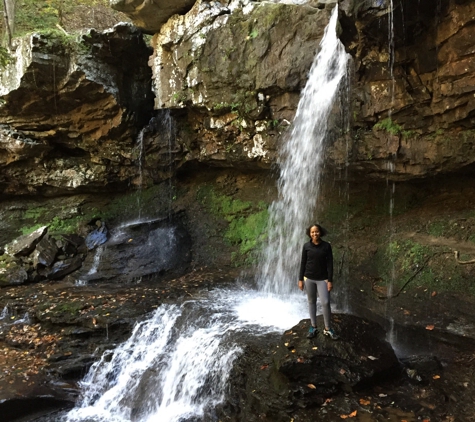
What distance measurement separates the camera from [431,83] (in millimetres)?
7059

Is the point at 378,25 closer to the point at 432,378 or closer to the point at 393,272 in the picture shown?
the point at 393,272

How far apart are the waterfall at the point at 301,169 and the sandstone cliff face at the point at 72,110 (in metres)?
5.49

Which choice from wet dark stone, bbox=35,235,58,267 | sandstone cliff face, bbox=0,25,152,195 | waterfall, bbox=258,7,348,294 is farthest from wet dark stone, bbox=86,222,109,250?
waterfall, bbox=258,7,348,294

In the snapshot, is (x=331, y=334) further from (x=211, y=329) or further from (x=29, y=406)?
(x=29, y=406)

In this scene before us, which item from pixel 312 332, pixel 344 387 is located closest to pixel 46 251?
pixel 312 332

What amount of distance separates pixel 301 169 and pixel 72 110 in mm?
7469

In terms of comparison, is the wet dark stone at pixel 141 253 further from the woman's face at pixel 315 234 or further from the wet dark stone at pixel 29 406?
the woman's face at pixel 315 234

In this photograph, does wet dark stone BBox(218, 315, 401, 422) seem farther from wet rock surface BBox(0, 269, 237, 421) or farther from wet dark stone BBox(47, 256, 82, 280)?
wet dark stone BBox(47, 256, 82, 280)

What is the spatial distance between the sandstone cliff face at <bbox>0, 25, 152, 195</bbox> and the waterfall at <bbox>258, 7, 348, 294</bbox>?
5.49m

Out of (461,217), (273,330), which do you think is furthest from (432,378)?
(461,217)

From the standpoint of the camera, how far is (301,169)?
31.8 feet

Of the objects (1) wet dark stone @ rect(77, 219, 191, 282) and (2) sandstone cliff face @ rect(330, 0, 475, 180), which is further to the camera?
(1) wet dark stone @ rect(77, 219, 191, 282)

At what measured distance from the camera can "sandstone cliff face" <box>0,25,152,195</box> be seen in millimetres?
10727

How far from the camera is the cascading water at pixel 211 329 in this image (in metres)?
6.06
